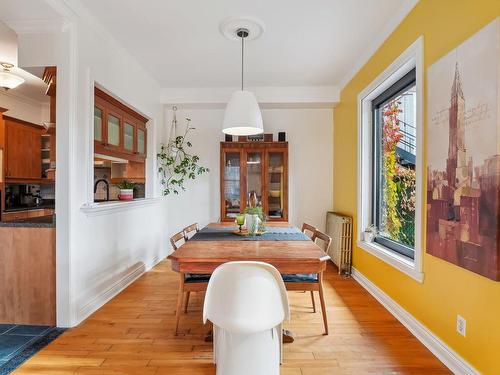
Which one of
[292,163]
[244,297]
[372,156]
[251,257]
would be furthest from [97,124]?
[372,156]

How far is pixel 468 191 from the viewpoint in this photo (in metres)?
1.67

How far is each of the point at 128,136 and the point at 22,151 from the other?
2.21 meters

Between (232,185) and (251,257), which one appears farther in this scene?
(232,185)

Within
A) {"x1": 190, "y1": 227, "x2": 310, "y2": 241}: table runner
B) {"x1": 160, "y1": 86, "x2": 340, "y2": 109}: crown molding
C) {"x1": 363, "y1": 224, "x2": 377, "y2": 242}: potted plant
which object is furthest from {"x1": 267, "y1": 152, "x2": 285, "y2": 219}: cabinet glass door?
{"x1": 190, "y1": 227, "x2": 310, "y2": 241}: table runner

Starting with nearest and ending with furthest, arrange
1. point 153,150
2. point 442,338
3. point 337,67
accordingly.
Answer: point 442,338, point 337,67, point 153,150

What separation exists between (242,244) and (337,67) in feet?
8.45

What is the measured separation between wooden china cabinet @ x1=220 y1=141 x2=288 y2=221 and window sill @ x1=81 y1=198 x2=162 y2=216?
1148 millimetres

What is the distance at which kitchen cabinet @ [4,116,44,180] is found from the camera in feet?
14.3

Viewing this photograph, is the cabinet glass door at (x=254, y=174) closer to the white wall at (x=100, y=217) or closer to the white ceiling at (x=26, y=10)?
the white wall at (x=100, y=217)

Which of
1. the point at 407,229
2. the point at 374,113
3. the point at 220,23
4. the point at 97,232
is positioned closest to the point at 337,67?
the point at 374,113

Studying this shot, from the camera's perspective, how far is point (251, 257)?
1.95 m

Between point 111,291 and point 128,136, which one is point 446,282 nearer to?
point 111,291

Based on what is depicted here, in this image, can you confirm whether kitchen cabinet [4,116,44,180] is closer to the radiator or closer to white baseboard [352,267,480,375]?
the radiator

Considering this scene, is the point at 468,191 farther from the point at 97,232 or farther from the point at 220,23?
the point at 97,232
